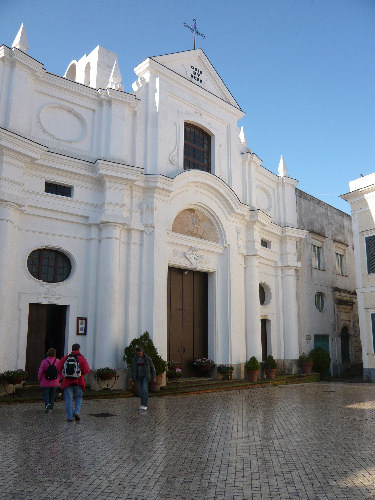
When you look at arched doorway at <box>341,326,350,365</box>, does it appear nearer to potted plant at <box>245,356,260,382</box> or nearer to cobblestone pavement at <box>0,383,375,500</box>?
potted plant at <box>245,356,260,382</box>

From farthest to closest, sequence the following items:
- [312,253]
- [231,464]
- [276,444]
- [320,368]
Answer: [312,253] → [320,368] → [276,444] → [231,464]

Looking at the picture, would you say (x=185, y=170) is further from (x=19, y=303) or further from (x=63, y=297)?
(x=19, y=303)

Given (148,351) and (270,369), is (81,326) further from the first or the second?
(270,369)

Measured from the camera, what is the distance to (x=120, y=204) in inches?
602

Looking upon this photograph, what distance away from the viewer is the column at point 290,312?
2144cm

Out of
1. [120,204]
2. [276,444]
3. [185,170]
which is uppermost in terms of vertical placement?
[185,170]

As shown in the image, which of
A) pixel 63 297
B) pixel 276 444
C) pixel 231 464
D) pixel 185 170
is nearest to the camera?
pixel 231 464

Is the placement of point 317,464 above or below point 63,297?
below

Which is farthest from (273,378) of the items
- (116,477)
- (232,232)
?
(116,477)

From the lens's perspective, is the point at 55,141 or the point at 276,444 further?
the point at 55,141

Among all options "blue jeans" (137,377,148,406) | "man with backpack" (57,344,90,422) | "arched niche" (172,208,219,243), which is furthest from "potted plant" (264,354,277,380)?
"man with backpack" (57,344,90,422)

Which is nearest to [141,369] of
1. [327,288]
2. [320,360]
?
[320,360]

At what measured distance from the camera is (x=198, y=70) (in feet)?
63.5

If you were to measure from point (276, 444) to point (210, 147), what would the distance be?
14704 mm
